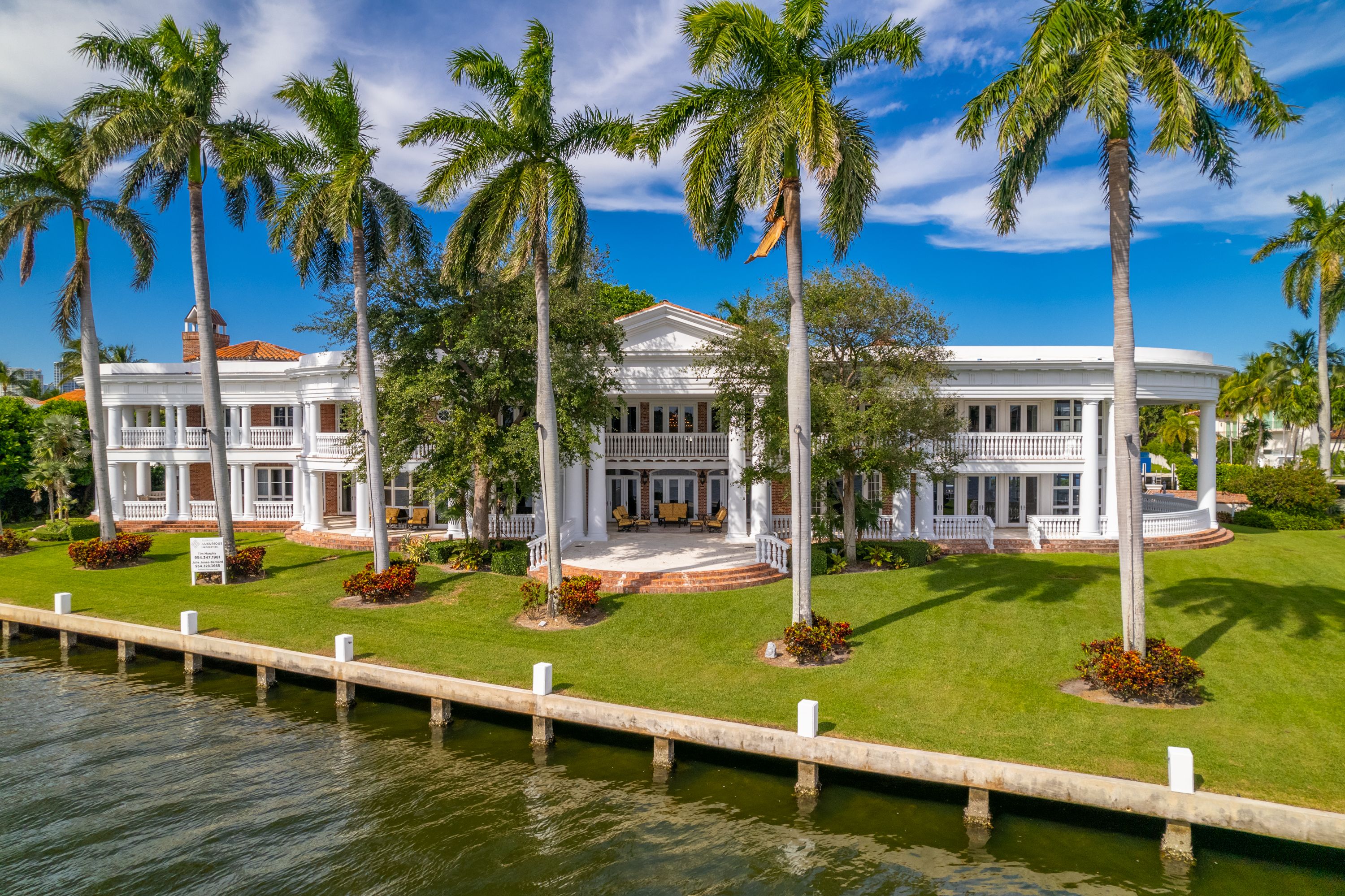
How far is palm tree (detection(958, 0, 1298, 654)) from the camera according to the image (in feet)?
36.6

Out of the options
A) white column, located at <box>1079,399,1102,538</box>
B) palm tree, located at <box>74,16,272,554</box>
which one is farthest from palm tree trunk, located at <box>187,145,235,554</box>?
white column, located at <box>1079,399,1102,538</box>

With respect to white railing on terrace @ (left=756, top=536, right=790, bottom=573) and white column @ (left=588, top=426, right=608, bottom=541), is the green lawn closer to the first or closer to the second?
white railing on terrace @ (left=756, top=536, right=790, bottom=573)

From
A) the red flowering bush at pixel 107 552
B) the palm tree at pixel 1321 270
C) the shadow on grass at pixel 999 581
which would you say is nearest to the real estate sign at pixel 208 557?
the red flowering bush at pixel 107 552

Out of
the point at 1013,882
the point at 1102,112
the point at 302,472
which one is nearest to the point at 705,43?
the point at 1102,112

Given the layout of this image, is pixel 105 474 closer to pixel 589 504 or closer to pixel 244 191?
pixel 244 191

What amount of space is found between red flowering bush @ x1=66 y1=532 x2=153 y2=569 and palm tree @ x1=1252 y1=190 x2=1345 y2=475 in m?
47.0

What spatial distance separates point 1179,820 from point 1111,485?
62.7ft

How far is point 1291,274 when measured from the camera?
1238 inches

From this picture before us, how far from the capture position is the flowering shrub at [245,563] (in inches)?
842

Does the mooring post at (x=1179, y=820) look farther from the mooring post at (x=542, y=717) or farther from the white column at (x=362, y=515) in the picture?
the white column at (x=362, y=515)

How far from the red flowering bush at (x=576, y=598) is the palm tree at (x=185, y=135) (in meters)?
11.8

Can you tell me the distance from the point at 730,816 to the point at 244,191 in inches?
945

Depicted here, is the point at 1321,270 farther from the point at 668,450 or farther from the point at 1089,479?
the point at 668,450

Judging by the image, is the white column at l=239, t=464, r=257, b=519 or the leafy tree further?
the white column at l=239, t=464, r=257, b=519
